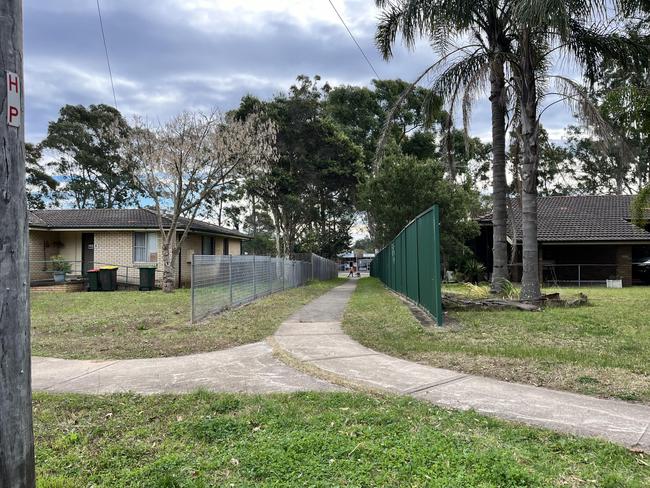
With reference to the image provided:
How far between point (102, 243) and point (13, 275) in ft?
74.8

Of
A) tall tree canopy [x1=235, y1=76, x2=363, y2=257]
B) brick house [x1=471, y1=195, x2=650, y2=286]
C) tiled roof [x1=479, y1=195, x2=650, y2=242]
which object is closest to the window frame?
tall tree canopy [x1=235, y1=76, x2=363, y2=257]

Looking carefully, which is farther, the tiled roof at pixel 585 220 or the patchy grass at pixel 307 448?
the tiled roof at pixel 585 220

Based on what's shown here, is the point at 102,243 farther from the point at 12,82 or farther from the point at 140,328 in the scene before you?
the point at 12,82

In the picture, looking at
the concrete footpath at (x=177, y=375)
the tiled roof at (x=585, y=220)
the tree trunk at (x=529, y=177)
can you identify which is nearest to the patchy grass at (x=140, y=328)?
the concrete footpath at (x=177, y=375)

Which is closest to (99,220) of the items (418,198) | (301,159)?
(301,159)

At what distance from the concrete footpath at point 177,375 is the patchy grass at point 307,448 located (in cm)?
64

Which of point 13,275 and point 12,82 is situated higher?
point 12,82

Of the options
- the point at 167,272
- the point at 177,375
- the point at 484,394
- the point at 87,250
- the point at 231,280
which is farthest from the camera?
the point at 87,250

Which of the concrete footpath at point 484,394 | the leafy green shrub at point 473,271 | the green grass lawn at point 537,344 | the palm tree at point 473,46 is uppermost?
the palm tree at point 473,46

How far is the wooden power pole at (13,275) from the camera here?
2.38 m

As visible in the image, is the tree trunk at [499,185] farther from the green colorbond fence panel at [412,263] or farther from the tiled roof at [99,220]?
the tiled roof at [99,220]

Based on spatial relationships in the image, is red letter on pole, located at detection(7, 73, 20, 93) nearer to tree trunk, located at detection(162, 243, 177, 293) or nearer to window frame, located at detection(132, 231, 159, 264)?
tree trunk, located at detection(162, 243, 177, 293)

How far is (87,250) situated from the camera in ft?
78.7

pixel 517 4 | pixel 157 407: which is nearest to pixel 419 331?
pixel 157 407
